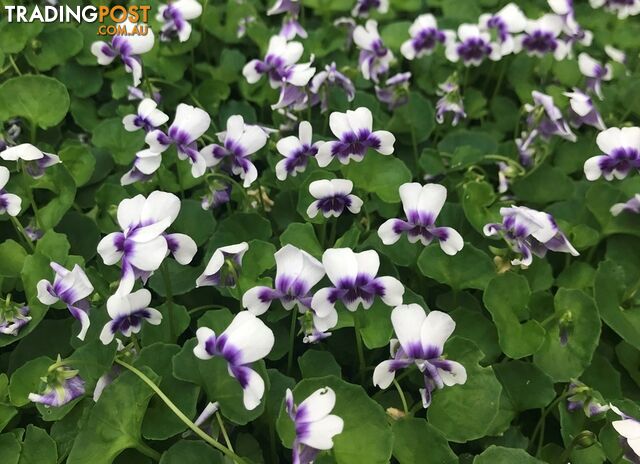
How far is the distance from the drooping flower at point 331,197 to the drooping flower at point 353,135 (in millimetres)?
56

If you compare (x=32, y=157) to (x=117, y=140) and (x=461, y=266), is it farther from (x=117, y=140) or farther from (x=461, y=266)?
(x=461, y=266)

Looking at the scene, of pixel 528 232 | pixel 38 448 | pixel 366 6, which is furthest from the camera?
pixel 366 6

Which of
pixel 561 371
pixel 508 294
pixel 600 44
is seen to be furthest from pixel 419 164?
pixel 600 44

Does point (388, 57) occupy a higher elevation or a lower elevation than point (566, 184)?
higher

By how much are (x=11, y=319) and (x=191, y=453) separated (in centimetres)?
38

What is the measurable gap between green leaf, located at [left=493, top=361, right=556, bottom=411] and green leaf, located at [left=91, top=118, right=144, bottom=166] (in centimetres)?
87

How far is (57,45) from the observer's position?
155 cm

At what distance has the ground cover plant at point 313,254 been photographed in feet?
2.93

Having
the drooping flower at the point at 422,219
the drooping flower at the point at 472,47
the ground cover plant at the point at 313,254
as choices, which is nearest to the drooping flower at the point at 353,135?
the ground cover plant at the point at 313,254

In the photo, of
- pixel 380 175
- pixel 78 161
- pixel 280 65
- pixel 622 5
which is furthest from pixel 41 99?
pixel 622 5

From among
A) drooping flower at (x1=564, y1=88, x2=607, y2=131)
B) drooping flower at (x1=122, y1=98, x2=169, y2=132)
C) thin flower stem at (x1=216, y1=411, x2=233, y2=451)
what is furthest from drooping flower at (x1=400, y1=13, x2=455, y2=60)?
thin flower stem at (x1=216, y1=411, x2=233, y2=451)

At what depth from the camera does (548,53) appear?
5.70ft

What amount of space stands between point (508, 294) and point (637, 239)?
1.47 feet

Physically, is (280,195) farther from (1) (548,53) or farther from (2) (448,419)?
(1) (548,53)
